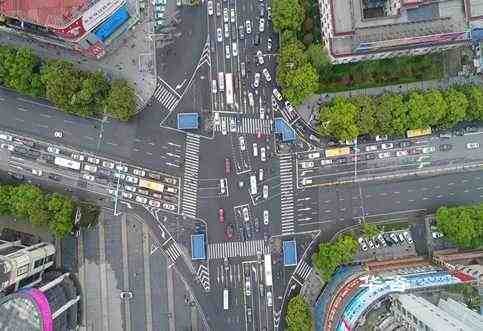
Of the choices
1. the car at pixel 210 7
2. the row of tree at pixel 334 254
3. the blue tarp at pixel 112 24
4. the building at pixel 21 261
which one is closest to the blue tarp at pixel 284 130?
the row of tree at pixel 334 254

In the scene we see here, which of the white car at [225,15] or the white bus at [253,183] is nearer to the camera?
the white bus at [253,183]

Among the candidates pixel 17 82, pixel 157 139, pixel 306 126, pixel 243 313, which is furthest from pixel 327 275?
pixel 17 82

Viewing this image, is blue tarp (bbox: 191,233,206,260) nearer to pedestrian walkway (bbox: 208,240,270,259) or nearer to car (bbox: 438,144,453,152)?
pedestrian walkway (bbox: 208,240,270,259)

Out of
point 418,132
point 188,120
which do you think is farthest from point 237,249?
point 418,132

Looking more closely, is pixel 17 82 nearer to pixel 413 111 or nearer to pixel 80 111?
pixel 80 111

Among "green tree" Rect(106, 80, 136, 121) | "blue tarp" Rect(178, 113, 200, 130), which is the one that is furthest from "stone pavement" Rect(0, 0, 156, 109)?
"blue tarp" Rect(178, 113, 200, 130)

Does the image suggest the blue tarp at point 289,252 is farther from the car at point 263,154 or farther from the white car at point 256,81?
the white car at point 256,81

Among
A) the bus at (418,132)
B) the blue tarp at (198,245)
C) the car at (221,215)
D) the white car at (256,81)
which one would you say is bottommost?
the blue tarp at (198,245)
